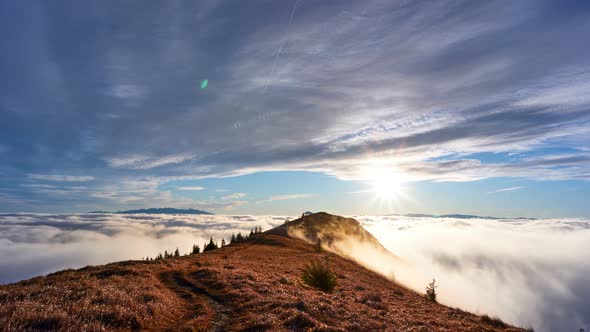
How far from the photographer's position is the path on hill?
41.5ft

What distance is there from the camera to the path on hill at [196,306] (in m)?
12.6

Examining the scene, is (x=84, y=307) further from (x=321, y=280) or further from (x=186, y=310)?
(x=321, y=280)

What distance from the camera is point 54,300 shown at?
44.3ft

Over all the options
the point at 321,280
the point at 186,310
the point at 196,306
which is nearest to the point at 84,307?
the point at 186,310

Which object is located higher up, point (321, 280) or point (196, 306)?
point (196, 306)

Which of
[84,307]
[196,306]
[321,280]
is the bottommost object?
[321,280]

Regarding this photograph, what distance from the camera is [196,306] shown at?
54.2ft

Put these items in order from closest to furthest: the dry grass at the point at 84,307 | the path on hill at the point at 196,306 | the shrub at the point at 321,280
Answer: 1. the dry grass at the point at 84,307
2. the path on hill at the point at 196,306
3. the shrub at the point at 321,280

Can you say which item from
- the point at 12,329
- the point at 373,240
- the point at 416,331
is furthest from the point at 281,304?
the point at 373,240

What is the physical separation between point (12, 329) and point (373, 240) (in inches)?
4607

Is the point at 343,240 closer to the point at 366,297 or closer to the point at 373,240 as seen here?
the point at 373,240

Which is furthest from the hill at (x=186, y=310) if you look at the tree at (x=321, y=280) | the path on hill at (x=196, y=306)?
the tree at (x=321, y=280)

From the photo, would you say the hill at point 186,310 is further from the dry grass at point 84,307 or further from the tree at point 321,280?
the tree at point 321,280

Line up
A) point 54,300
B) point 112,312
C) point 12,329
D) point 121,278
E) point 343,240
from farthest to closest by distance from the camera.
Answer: point 343,240 < point 121,278 < point 54,300 < point 112,312 < point 12,329
